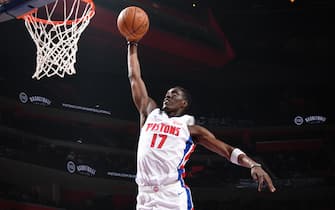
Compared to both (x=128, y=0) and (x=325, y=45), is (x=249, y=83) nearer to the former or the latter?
(x=325, y=45)

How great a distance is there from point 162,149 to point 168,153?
0.05m

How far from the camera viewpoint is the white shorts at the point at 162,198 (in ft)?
11.2

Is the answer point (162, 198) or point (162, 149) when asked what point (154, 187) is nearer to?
point (162, 198)

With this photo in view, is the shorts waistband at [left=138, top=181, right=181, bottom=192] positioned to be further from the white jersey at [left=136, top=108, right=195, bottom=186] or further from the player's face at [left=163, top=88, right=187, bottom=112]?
the player's face at [left=163, top=88, right=187, bottom=112]

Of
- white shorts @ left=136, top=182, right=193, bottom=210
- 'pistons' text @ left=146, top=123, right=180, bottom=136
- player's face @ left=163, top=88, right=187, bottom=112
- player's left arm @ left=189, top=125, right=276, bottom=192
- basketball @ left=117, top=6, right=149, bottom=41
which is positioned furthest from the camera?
basketball @ left=117, top=6, right=149, bottom=41

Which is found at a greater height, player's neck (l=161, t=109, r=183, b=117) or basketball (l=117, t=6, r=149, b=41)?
basketball (l=117, t=6, r=149, b=41)

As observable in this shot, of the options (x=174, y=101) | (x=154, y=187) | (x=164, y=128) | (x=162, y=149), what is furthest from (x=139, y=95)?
(x=154, y=187)

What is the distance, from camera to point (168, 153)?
3502 mm

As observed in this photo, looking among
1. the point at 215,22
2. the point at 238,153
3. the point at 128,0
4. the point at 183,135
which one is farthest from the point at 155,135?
the point at 215,22

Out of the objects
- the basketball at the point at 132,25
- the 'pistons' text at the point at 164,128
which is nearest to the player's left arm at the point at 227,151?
the 'pistons' text at the point at 164,128

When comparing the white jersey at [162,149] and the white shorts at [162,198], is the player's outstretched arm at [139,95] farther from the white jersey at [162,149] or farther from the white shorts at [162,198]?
the white shorts at [162,198]

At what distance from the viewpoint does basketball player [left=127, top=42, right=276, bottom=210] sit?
135 inches

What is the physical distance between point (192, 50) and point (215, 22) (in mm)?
776

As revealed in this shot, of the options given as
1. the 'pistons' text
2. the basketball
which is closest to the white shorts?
the 'pistons' text
